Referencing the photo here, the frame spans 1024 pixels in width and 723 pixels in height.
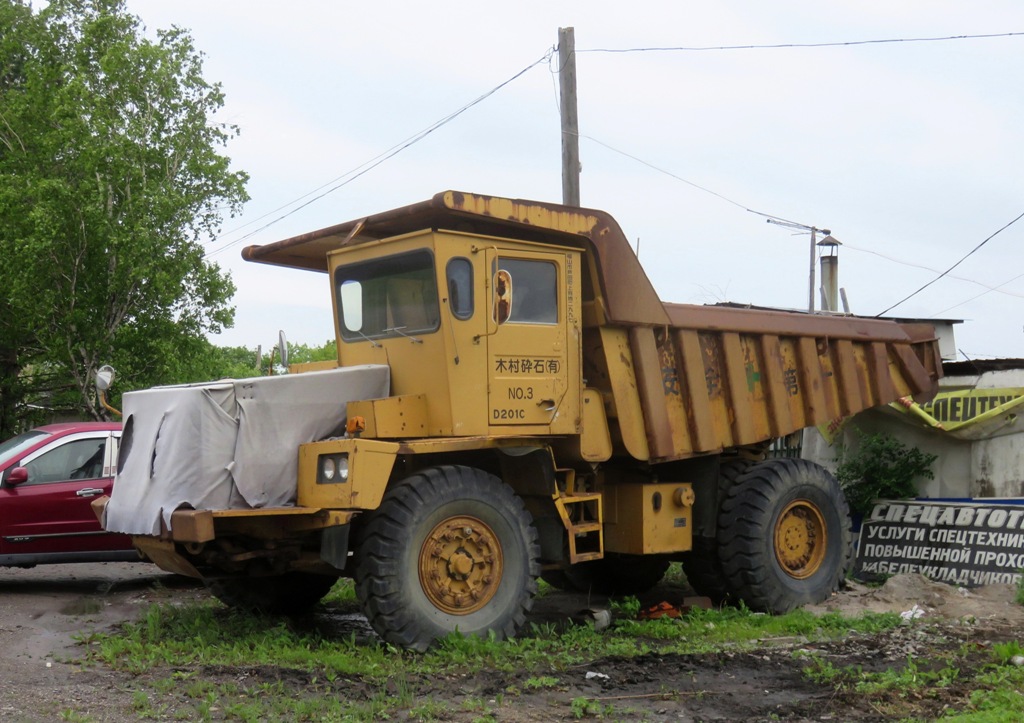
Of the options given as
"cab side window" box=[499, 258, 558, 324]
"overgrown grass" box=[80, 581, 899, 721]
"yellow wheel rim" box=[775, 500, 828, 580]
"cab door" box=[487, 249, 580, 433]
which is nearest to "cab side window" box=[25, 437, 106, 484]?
"overgrown grass" box=[80, 581, 899, 721]

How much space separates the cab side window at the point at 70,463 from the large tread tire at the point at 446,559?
4768 mm

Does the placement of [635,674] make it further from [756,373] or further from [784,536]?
[756,373]

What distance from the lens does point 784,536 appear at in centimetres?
1090

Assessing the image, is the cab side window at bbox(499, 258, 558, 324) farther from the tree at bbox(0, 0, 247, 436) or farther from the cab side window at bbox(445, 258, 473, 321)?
the tree at bbox(0, 0, 247, 436)

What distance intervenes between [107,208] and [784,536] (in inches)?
655

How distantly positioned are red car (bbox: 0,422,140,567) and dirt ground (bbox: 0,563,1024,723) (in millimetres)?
504

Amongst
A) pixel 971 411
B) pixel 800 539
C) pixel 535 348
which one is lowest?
pixel 800 539

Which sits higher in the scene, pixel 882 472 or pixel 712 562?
pixel 882 472

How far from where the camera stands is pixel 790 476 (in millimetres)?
10828

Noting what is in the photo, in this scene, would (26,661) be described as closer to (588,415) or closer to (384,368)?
(384,368)

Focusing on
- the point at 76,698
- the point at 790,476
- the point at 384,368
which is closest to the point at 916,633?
the point at 790,476

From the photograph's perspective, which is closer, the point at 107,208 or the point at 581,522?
the point at 581,522

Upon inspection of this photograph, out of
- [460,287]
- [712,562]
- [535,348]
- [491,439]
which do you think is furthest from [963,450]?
[460,287]

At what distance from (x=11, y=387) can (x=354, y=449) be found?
68.3 ft
